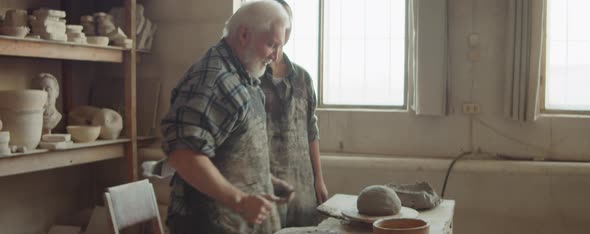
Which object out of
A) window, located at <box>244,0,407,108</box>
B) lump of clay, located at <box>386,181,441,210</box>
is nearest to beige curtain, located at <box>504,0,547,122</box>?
window, located at <box>244,0,407,108</box>

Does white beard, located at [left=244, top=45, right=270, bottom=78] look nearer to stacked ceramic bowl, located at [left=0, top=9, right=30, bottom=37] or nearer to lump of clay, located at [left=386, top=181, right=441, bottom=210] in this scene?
lump of clay, located at [left=386, top=181, right=441, bottom=210]

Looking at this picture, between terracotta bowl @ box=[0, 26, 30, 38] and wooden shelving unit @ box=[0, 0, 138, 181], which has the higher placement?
terracotta bowl @ box=[0, 26, 30, 38]

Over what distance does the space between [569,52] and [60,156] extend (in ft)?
9.66

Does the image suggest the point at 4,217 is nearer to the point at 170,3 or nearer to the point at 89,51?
the point at 89,51

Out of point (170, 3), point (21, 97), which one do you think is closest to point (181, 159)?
point (21, 97)

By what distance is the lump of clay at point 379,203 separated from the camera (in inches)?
76.9

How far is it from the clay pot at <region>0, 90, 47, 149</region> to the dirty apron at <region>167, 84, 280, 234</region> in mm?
1507

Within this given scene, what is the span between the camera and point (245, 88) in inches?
77.4

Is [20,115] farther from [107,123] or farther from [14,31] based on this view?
[107,123]

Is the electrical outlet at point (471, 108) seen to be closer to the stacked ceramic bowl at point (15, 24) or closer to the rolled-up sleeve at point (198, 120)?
the rolled-up sleeve at point (198, 120)

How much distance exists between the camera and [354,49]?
4074 mm

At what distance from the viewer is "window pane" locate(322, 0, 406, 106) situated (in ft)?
13.1

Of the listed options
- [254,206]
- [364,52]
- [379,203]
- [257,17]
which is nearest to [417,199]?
[379,203]

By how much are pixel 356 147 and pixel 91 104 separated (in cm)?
185
